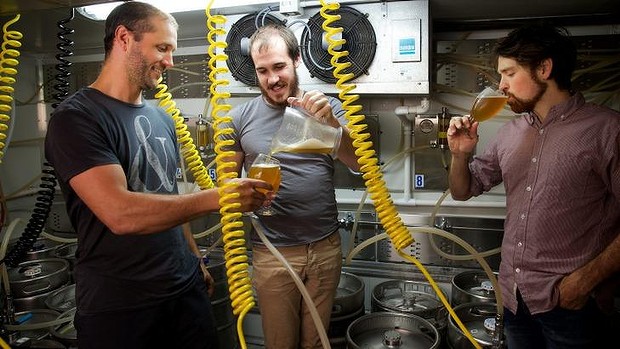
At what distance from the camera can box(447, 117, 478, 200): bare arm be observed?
1692mm

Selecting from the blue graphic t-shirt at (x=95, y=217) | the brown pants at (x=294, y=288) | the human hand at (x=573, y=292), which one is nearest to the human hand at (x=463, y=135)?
the human hand at (x=573, y=292)

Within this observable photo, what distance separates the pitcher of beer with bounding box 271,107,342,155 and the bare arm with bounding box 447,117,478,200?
0.50 meters

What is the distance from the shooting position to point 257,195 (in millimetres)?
1209

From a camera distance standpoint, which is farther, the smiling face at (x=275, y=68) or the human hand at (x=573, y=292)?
the smiling face at (x=275, y=68)

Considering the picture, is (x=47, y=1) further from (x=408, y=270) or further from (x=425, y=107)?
(x=408, y=270)

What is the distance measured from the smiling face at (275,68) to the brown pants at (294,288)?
2.22 feet

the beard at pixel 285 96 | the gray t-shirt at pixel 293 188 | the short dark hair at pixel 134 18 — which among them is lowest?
the gray t-shirt at pixel 293 188

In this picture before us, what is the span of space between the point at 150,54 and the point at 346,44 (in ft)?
3.66

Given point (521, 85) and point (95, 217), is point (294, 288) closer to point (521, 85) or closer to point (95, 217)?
point (95, 217)

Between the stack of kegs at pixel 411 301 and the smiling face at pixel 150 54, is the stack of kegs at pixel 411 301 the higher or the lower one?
the lower one

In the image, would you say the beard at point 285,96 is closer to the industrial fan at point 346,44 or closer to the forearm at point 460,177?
the industrial fan at point 346,44

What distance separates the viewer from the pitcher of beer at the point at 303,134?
1.42 m

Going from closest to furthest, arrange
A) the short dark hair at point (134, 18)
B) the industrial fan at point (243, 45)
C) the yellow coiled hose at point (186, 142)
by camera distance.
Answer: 1. the short dark hair at point (134, 18)
2. the yellow coiled hose at point (186, 142)
3. the industrial fan at point (243, 45)

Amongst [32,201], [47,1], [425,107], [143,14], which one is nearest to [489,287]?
[425,107]
